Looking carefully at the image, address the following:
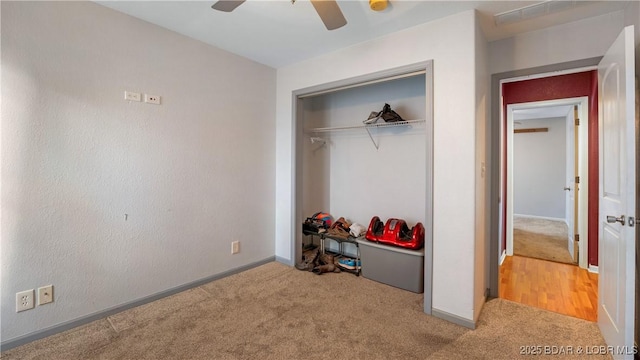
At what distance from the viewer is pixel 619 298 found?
167cm

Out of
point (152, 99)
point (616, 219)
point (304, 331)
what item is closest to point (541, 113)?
point (616, 219)

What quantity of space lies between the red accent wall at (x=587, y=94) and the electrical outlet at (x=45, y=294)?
16.9 ft

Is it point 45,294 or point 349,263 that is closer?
point 45,294

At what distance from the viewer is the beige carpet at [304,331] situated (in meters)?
1.82

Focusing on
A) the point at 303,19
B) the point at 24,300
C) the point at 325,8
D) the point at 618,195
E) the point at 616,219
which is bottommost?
the point at 24,300

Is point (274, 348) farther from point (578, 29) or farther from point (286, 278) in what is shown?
point (578, 29)

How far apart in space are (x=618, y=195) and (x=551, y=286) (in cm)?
173

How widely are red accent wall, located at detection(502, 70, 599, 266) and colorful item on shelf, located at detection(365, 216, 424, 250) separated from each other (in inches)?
88.0

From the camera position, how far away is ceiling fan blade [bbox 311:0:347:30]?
1501mm

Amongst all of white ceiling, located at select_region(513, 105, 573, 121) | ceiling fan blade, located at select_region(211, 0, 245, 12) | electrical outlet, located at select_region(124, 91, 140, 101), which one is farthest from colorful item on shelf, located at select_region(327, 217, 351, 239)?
white ceiling, located at select_region(513, 105, 573, 121)

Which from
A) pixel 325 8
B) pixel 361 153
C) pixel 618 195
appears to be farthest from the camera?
pixel 361 153

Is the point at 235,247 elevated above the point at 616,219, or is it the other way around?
the point at 616,219

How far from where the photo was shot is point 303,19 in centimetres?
231

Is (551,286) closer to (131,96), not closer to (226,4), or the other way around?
(226,4)
